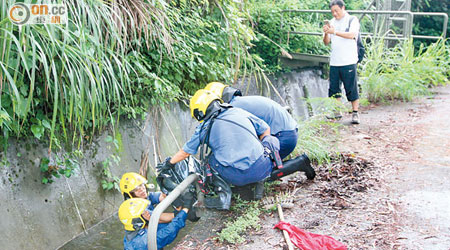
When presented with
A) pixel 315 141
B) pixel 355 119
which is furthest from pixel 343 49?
pixel 315 141

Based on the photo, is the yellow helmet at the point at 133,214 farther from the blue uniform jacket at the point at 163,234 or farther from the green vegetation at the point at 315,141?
the green vegetation at the point at 315,141

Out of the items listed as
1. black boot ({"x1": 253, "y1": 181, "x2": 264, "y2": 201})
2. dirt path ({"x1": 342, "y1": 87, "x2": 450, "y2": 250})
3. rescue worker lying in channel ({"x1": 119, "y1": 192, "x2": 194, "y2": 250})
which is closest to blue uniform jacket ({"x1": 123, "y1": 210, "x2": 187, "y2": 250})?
rescue worker lying in channel ({"x1": 119, "y1": 192, "x2": 194, "y2": 250})

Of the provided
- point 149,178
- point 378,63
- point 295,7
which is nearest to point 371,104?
point 378,63

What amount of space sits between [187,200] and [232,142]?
645mm

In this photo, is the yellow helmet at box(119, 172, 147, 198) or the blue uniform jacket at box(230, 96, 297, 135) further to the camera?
the blue uniform jacket at box(230, 96, 297, 135)

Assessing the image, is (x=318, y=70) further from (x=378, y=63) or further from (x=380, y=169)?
(x=380, y=169)

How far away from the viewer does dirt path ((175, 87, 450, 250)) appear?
351 cm

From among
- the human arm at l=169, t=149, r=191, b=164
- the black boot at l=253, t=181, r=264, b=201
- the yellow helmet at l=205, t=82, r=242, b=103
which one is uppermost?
the yellow helmet at l=205, t=82, r=242, b=103

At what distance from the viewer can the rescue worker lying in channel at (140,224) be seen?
361cm

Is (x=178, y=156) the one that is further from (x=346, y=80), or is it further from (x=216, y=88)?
(x=346, y=80)

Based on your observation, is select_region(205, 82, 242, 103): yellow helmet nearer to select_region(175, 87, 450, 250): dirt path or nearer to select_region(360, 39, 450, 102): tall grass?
select_region(175, 87, 450, 250): dirt path

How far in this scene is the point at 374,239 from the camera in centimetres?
344

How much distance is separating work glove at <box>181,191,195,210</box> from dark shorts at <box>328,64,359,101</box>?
10.9 ft

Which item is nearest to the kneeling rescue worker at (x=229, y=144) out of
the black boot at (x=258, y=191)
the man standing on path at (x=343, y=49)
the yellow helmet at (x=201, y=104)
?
the yellow helmet at (x=201, y=104)
